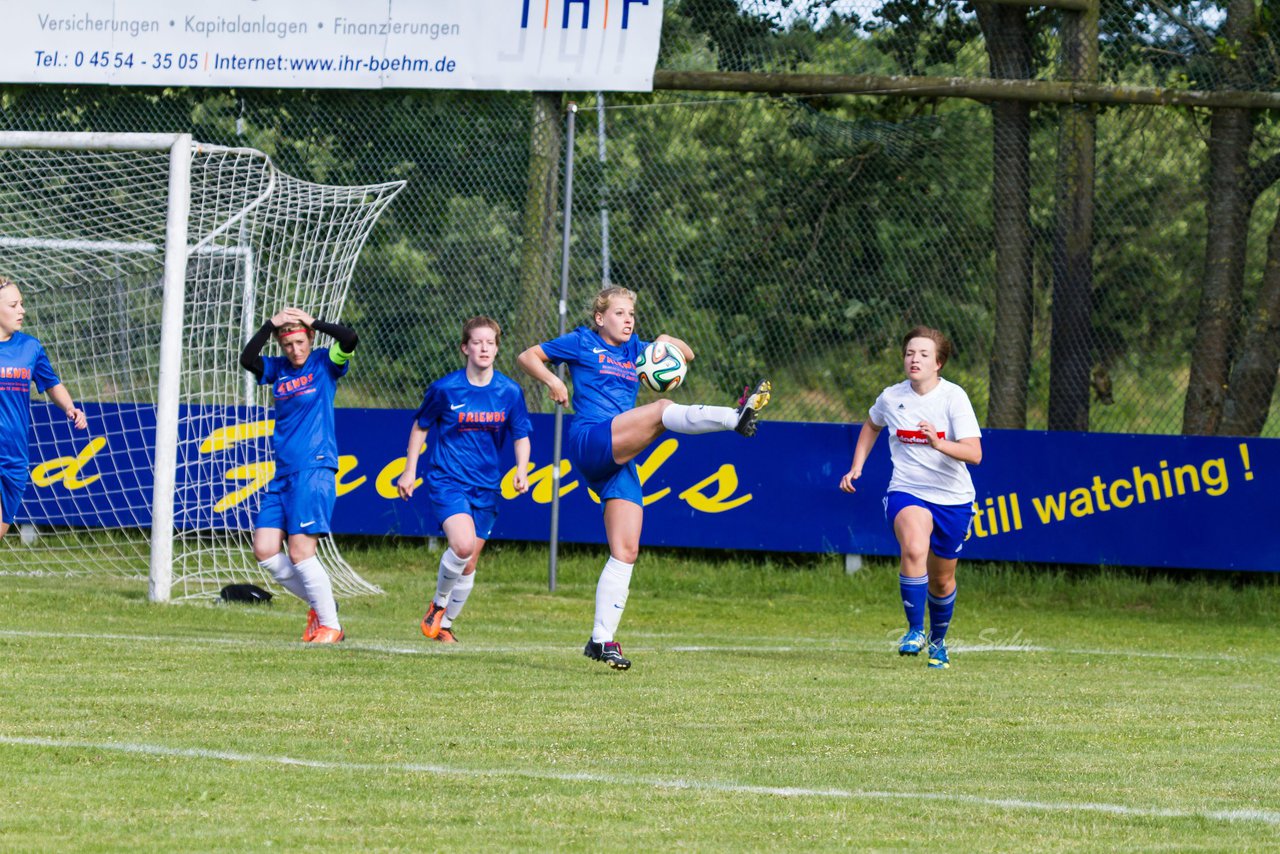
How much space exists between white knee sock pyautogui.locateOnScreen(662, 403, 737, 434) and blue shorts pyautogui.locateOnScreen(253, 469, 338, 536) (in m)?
2.41

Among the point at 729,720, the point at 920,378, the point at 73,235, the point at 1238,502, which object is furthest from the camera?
the point at 73,235

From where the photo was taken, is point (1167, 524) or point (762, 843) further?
point (1167, 524)

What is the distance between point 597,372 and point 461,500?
4.75 ft

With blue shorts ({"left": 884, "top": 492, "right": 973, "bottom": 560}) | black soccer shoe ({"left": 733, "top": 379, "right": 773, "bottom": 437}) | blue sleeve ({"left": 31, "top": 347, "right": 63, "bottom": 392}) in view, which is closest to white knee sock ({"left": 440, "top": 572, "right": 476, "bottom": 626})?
blue shorts ({"left": 884, "top": 492, "right": 973, "bottom": 560})

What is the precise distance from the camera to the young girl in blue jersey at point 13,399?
999cm

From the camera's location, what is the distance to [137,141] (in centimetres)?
1186

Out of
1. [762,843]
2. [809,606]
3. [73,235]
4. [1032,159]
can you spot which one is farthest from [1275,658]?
[73,235]

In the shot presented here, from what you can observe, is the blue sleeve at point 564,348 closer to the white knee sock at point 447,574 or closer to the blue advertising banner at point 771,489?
the white knee sock at point 447,574

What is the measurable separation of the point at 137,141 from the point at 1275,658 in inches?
316

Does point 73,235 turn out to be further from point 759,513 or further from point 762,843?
point 762,843

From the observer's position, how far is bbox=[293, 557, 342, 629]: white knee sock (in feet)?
31.3

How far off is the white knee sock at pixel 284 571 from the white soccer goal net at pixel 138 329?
3.23 m

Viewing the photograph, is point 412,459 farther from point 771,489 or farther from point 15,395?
point 771,489

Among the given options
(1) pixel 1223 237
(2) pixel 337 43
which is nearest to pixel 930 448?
(1) pixel 1223 237
